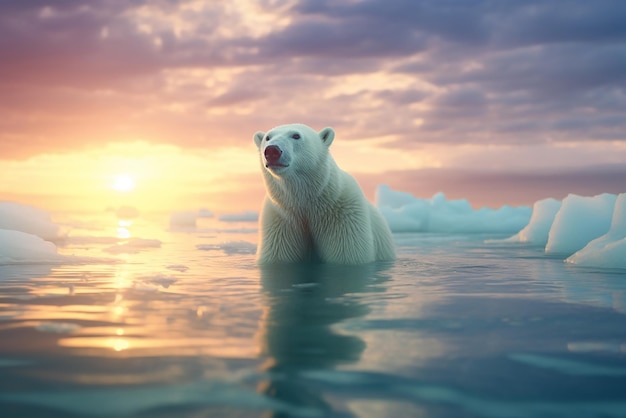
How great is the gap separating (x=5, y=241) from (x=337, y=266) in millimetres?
5054

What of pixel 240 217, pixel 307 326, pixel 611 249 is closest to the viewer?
pixel 307 326

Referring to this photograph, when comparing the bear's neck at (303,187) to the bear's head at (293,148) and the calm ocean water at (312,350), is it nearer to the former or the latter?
the bear's head at (293,148)

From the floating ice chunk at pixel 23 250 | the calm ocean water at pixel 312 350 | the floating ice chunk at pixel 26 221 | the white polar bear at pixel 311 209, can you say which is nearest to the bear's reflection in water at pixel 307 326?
the calm ocean water at pixel 312 350

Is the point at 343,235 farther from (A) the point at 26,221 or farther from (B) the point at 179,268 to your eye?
(A) the point at 26,221

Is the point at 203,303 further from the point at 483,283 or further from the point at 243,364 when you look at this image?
the point at 483,283

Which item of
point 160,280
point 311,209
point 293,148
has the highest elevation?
point 293,148

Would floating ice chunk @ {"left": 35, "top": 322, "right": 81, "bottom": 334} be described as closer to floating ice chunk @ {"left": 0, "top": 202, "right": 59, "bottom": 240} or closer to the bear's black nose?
the bear's black nose

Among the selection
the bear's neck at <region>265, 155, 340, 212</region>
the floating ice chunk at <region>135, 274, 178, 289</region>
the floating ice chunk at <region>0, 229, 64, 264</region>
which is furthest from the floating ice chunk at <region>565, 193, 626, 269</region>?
the floating ice chunk at <region>0, 229, 64, 264</region>

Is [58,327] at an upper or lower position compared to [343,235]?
lower

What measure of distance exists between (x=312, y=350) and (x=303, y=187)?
14.1ft

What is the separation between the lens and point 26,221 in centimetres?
1479

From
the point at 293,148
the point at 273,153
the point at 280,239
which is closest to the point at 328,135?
the point at 293,148

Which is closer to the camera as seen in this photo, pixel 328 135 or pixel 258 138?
pixel 328 135

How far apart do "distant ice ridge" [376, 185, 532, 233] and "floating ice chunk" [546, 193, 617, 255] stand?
14.3m
